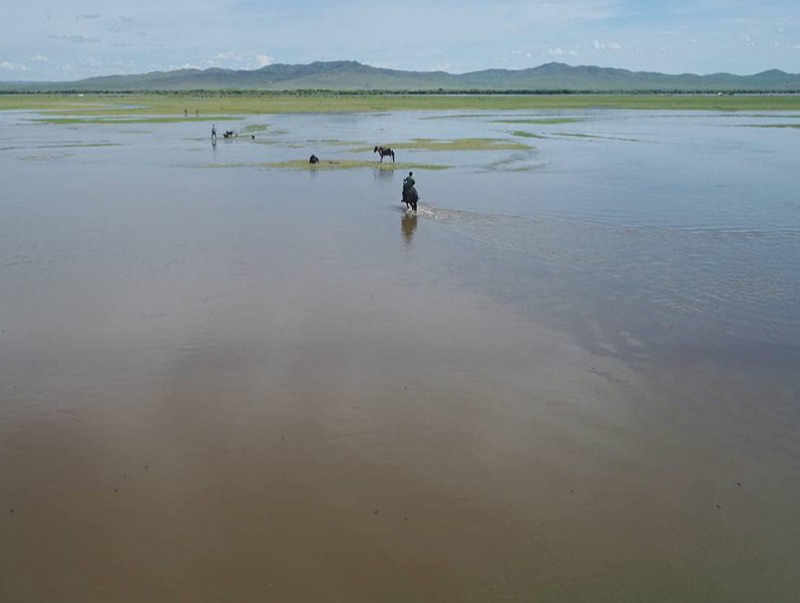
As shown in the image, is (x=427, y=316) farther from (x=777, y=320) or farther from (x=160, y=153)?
(x=160, y=153)

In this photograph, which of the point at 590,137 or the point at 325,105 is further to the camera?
the point at 325,105

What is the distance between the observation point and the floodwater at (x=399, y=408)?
644cm

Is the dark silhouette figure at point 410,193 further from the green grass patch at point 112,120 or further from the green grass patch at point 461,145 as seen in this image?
the green grass patch at point 112,120

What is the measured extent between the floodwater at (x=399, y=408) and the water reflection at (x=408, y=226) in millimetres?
167

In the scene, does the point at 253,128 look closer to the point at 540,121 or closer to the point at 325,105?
the point at 540,121

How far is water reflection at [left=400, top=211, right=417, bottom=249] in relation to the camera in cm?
1844

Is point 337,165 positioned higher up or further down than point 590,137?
further down

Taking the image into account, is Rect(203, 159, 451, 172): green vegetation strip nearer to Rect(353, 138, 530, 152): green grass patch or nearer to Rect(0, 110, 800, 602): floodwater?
Rect(353, 138, 530, 152): green grass patch

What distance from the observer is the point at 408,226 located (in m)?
20.1

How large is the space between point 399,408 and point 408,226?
11.5m

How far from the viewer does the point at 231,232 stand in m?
19.3

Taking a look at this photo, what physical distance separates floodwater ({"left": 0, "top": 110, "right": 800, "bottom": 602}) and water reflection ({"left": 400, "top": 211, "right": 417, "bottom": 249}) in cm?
17

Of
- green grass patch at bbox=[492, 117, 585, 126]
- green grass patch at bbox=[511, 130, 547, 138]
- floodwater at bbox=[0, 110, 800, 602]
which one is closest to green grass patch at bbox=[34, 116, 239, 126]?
green grass patch at bbox=[492, 117, 585, 126]

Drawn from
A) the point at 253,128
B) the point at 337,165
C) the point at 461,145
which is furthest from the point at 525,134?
the point at 337,165
